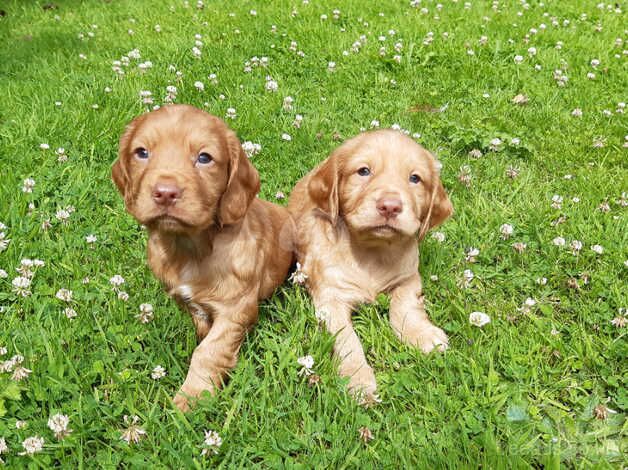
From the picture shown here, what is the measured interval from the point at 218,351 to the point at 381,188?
3.90ft

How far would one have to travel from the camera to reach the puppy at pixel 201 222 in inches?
94.3

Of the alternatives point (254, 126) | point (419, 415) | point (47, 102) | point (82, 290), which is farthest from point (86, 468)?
point (47, 102)

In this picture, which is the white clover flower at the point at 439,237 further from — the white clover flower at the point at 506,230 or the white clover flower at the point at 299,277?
the white clover flower at the point at 299,277

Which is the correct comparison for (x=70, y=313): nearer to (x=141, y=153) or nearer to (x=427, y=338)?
(x=141, y=153)

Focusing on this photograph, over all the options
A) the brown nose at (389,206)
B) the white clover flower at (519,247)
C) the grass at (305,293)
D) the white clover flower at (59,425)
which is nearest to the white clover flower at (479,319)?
the grass at (305,293)

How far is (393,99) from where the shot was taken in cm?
570

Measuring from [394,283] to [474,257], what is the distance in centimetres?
67

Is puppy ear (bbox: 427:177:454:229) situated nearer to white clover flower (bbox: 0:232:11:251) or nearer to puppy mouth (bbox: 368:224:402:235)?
puppy mouth (bbox: 368:224:402:235)

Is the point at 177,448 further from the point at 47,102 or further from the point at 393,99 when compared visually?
the point at 393,99

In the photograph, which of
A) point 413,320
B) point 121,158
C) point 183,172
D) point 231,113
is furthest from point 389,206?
point 231,113

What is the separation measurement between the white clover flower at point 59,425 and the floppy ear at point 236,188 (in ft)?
3.63

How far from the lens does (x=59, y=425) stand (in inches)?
84.7

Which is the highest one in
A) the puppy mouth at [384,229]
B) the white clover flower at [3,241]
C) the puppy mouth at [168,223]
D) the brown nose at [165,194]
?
the brown nose at [165,194]

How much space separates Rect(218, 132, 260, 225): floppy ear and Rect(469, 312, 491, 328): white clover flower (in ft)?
4.37
